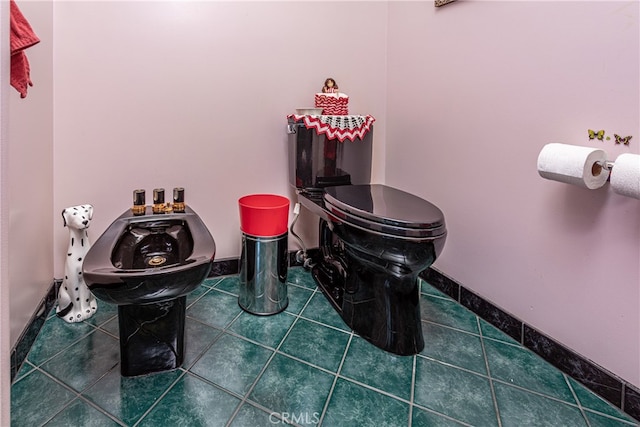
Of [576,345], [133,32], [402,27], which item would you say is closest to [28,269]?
[133,32]

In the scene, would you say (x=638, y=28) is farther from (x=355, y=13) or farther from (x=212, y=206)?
(x=212, y=206)

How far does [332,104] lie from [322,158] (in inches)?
10.9

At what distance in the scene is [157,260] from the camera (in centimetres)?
121

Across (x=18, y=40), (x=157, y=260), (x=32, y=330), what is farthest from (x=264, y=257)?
(x=18, y=40)

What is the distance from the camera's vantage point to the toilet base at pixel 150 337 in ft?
3.63

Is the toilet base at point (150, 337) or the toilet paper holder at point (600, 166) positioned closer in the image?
the toilet paper holder at point (600, 166)

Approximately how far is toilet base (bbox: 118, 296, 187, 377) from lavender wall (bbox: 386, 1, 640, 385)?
48.8 inches

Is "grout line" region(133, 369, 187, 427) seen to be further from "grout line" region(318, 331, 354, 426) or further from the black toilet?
the black toilet

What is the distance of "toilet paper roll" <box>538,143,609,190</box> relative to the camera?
956mm

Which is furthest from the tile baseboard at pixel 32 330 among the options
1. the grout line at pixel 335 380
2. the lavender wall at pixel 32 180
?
the grout line at pixel 335 380

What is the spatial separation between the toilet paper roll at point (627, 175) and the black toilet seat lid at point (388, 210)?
1.54 ft

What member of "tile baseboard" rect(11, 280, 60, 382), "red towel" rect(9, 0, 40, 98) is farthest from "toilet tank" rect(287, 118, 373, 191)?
"tile baseboard" rect(11, 280, 60, 382)

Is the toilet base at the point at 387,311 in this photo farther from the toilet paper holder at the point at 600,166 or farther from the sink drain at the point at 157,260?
the sink drain at the point at 157,260

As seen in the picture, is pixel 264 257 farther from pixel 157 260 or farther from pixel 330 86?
pixel 330 86
